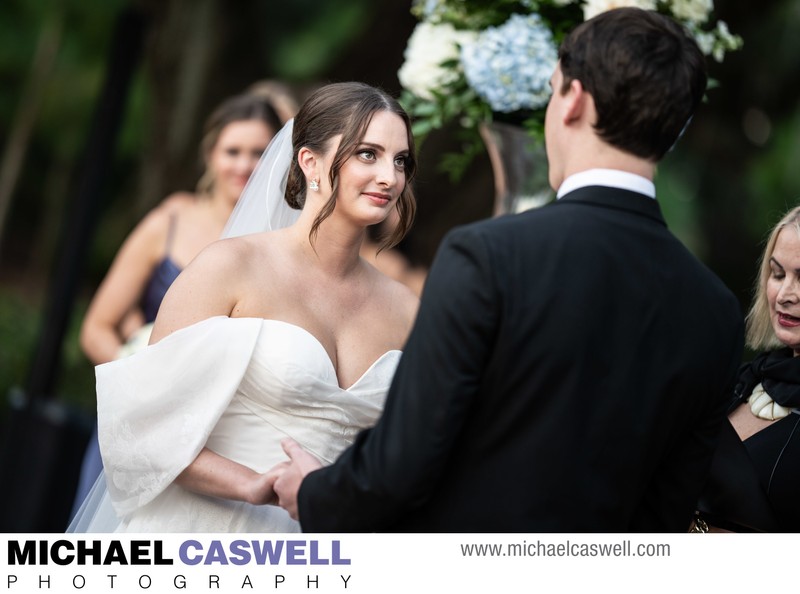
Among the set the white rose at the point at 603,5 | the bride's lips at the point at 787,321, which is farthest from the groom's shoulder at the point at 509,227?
the white rose at the point at 603,5

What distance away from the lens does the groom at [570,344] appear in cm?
195

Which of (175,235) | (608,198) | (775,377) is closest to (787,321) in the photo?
(775,377)

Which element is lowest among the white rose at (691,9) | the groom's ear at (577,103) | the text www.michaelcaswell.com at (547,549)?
the text www.michaelcaswell.com at (547,549)

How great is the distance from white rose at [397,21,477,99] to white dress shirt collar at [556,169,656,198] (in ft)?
5.22

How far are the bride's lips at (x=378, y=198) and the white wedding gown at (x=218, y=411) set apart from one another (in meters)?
0.40

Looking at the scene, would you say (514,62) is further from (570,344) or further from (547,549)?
(547,549)

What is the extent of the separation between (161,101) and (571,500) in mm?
6420

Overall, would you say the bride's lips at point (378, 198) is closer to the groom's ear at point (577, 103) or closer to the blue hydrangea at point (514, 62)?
the groom's ear at point (577, 103)

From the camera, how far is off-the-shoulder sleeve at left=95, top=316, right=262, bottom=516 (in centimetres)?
263

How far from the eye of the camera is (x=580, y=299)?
1976 millimetres

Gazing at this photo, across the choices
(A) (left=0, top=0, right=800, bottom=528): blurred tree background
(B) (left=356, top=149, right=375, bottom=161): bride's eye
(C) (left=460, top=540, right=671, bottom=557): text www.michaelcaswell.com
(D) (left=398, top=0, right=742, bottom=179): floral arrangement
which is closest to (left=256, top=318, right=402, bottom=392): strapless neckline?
(B) (left=356, top=149, right=375, bottom=161): bride's eye

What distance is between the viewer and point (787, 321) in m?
2.70

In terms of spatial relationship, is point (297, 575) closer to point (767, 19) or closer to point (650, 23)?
point (650, 23)

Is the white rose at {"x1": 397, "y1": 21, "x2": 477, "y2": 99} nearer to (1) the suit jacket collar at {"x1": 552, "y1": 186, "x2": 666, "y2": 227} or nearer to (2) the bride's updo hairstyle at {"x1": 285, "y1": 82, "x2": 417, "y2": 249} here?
(2) the bride's updo hairstyle at {"x1": 285, "y1": 82, "x2": 417, "y2": 249}
